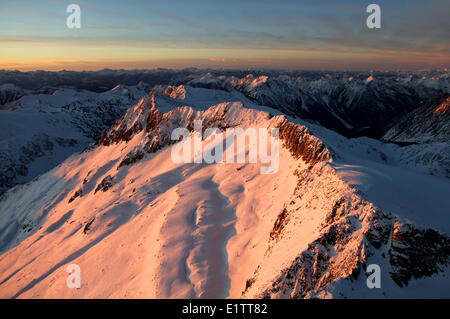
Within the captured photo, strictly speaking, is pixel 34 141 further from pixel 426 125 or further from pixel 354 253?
pixel 426 125

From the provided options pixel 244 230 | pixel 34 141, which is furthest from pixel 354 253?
pixel 34 141

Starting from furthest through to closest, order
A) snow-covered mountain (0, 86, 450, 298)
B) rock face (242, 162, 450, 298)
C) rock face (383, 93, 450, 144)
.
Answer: rock face (383, 93, 450, 144) → snow-covered mountain (0, 86, 450, 298) → rock face (242, 162, 450, 298)

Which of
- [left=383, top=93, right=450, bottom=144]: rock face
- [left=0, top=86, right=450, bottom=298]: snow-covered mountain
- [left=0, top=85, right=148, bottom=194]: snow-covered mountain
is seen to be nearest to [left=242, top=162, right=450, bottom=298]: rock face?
[left=0, top=86, right=450, bottom=298]: snow-covered mountain

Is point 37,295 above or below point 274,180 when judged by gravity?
below

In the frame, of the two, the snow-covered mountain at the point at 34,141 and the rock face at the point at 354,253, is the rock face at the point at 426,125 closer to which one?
the rock face at the point at 354,253

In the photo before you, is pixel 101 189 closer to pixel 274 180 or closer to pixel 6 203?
pixel 274 180

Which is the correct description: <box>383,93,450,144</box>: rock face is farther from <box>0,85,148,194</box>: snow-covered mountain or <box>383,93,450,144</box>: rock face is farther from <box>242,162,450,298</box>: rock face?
<box>0,85,148,194</box>: snow-covered mountain
